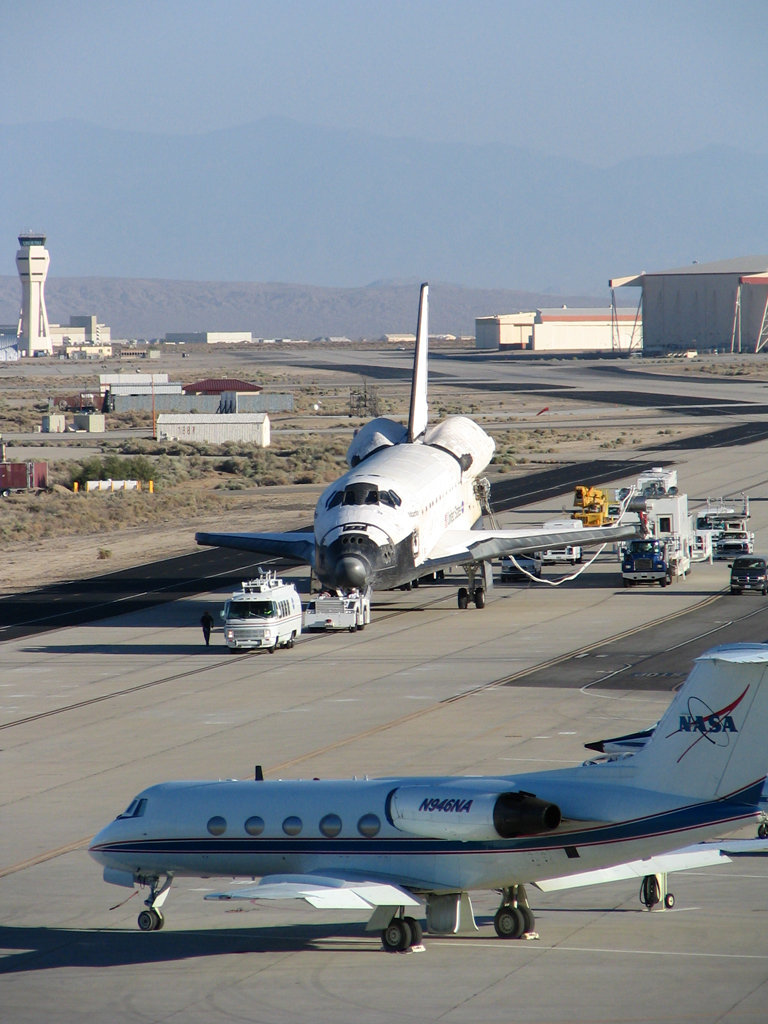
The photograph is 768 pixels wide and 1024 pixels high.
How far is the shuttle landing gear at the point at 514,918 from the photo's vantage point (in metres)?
22.5

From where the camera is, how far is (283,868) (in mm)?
23125

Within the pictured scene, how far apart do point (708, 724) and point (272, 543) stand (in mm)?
38354

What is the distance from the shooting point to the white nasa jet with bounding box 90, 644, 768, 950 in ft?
68.8

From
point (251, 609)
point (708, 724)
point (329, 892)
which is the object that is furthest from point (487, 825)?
point (251, 609)

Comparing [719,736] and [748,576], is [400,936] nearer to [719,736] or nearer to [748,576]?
[719,736]

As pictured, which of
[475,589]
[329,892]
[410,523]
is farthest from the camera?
[475,589]

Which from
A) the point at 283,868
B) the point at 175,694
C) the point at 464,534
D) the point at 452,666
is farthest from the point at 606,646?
the point at 283,868

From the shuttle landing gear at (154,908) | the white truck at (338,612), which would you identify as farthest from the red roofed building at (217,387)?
the shuttle landing gear at (154,908)

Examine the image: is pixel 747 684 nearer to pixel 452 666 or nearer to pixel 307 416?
pixel 452 666

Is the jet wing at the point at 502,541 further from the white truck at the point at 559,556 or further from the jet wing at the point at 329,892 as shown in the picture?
the jet wing at the point at 329,892

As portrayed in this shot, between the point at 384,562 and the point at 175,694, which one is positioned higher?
the point at 384,562

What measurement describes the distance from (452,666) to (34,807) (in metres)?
17.4

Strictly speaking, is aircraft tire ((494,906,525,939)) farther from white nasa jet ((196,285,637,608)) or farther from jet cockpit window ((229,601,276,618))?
jet cockpit window ((229,601,276,618))

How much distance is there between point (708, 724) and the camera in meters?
21.3
